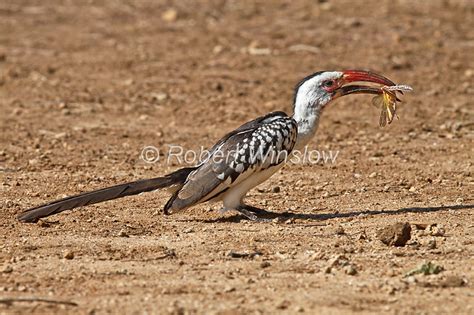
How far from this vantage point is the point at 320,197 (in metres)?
8.27

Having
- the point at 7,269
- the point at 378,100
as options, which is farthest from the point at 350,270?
the point at 378,100

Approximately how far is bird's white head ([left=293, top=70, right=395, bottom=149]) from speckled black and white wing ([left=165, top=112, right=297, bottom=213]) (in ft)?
0.48

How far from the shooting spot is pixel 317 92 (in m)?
7.88

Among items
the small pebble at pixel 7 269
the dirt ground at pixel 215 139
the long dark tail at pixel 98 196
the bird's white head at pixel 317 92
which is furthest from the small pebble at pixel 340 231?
the small pebble at pixel 7 269

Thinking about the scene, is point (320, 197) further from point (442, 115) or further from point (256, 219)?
point (442, 115)

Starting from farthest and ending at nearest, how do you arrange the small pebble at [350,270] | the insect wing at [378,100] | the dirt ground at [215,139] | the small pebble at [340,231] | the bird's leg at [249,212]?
the insect wing at [378,100]
the bird's leg at [249,212]
the small pebble at [340,231]
the small pebble at [350,270]
the dirt ground at [215,139]

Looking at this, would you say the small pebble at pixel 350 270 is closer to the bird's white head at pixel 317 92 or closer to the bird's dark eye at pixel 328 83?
the bird's white head at pixel 317 92

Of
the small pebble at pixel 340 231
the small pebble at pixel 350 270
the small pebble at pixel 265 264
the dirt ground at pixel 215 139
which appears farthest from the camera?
the small pebble at pixel 340 231

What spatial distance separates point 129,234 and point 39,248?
65 cm

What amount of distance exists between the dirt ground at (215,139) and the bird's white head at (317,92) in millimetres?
597

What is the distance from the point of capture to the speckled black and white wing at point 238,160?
734cm

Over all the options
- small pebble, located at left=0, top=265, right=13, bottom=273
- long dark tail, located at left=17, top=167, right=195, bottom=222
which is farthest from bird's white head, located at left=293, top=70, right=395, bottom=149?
small pebble, located at left=0, top=265, right=13, bottom=273

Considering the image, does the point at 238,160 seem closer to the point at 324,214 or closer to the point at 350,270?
the point at 324,214

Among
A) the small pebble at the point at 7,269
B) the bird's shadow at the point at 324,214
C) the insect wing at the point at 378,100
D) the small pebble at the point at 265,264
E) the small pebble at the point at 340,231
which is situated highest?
the insect wing at the point at 378,100
